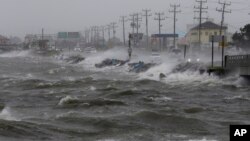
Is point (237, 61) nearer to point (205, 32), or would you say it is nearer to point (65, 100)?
point (65, 100)

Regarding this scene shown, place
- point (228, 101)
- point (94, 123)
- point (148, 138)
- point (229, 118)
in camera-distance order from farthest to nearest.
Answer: point (228, 101), point (229, 118), point (94, 123), point (148, 138)

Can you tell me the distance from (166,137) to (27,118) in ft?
24.8

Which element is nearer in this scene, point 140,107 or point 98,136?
point 98,136

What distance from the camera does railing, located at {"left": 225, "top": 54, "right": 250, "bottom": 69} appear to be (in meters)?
44.4

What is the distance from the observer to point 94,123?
76.8 feet

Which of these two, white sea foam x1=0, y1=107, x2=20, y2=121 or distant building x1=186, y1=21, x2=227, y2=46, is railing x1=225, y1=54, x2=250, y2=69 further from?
distant building x1=186, y1=21, x2=227, y2=46

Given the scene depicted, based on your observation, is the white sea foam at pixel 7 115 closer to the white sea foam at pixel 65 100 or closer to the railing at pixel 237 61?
the white sea foam at pixel 65 100

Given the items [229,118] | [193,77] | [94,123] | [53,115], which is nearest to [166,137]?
[94,123]

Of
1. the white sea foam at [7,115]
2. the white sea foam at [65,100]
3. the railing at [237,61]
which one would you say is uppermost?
the railing at [237,61]

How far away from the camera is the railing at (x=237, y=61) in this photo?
1749 inches

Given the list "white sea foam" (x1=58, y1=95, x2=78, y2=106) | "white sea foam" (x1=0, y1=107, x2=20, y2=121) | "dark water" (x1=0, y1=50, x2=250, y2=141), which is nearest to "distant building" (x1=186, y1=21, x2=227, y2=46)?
"dark water" (x1=0, y1=50, x2=250, y2=141)

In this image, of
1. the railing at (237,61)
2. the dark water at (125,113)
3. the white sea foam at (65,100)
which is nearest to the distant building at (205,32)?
the railing at (237,61)

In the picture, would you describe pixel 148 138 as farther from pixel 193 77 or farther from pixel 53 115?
pixel 193 77

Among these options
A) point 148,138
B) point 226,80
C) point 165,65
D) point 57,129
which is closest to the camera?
point 148,138
